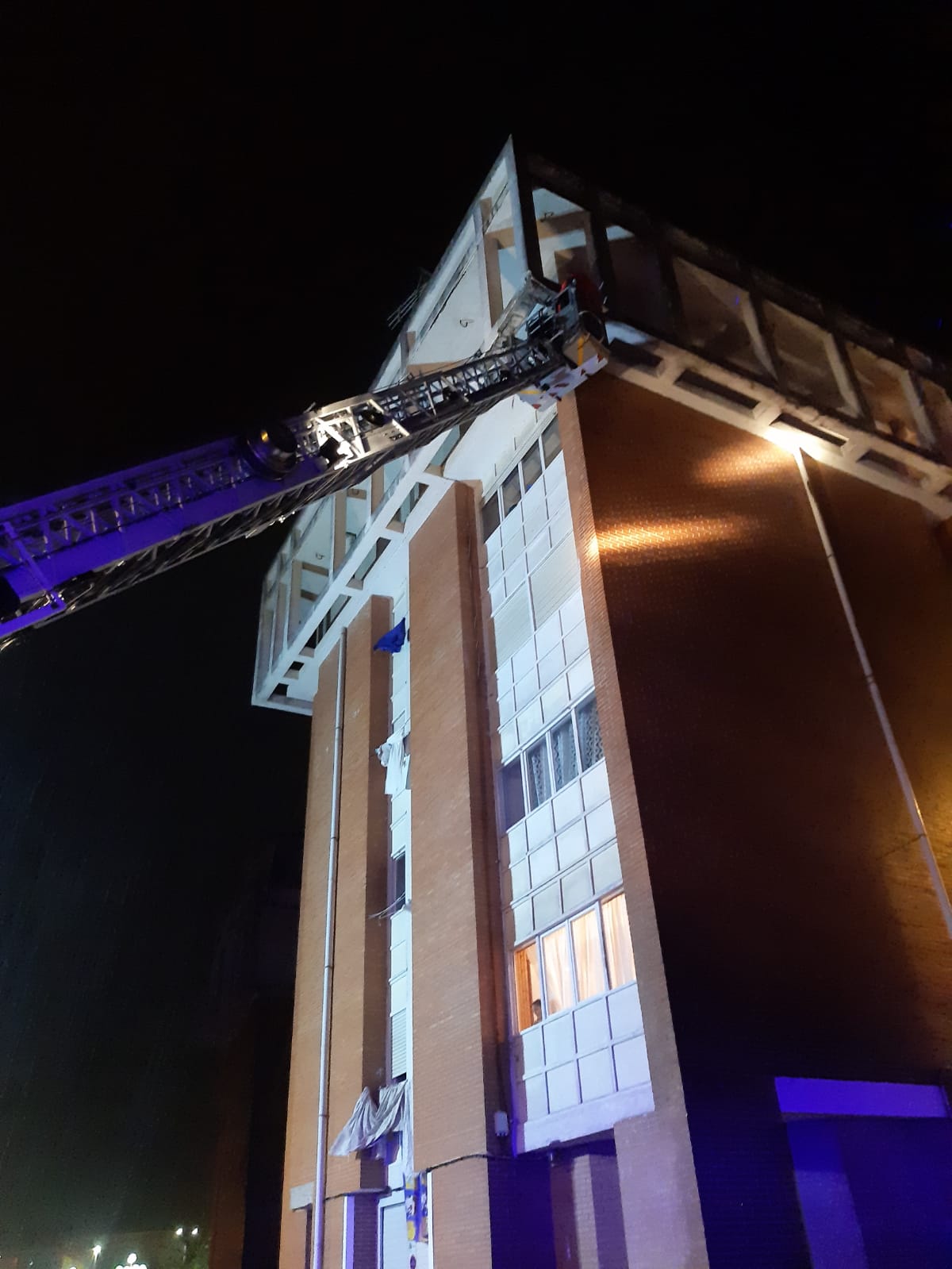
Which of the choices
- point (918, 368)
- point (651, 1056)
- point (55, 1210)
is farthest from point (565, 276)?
point (55, 1210)

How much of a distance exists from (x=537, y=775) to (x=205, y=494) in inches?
270

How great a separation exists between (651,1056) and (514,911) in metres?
3.63

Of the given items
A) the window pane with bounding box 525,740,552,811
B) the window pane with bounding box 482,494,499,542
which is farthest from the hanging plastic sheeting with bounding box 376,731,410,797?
the window pane with bounding box 482,494,499,542

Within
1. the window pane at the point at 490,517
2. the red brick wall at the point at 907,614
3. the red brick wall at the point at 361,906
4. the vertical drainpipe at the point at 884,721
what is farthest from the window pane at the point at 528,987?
the window pane at the point at 490,517

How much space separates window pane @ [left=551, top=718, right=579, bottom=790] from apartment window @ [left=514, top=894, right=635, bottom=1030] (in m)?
1.86

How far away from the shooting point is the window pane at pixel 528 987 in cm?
1166

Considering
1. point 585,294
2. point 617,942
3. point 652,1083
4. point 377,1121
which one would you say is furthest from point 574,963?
point 585,294

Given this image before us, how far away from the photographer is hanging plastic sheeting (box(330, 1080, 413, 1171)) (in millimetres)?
13422

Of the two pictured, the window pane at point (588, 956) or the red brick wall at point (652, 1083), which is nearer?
the red brick wall at point (652, 1083)

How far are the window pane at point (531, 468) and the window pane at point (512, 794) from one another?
16.0 ft

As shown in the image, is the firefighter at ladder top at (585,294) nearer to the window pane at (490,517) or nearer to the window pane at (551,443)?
the window pane at (551,443)

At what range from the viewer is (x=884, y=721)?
43.6 ft

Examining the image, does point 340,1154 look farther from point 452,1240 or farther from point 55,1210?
point 55,1210

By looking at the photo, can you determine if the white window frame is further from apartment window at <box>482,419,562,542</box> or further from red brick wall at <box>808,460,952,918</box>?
apartment window at <box>482,419,562,542</box>
